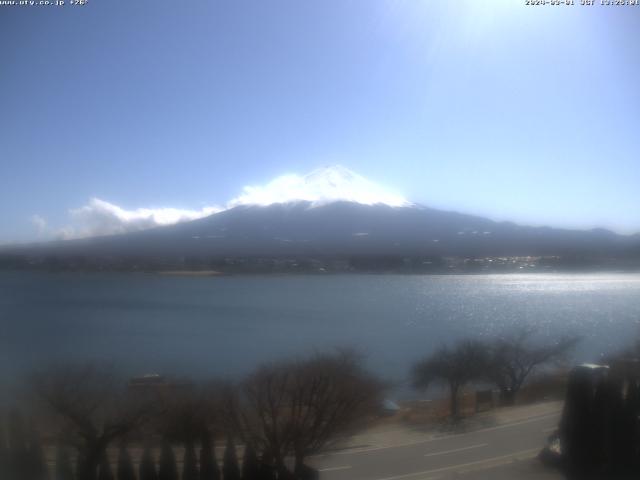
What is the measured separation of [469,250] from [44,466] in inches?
121

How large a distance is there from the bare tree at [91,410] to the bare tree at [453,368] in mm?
1557

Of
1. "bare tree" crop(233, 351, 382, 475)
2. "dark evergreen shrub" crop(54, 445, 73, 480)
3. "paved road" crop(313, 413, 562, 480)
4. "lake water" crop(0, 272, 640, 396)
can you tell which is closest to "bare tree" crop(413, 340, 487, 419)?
"lake water" crop(0, 272, 640, 396)

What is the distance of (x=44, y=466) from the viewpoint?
8.84ft

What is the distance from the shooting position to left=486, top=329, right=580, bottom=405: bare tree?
3.33 meters

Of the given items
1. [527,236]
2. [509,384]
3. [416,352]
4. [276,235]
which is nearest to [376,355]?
[416,352]

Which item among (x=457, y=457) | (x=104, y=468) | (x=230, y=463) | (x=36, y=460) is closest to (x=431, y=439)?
(x=457, y=457)

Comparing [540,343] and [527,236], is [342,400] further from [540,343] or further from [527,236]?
[527,236]

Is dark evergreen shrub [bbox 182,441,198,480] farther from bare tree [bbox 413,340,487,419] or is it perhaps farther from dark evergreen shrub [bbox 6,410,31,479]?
bare tree [bbox 413,340,487,419]

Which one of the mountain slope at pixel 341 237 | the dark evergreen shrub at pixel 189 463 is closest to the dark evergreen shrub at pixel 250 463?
the dark evergreen shrub at pixel 189 463

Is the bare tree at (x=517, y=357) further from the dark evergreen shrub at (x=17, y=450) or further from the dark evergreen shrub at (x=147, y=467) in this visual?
the dark evergreen shrub at (x=17, y=450)

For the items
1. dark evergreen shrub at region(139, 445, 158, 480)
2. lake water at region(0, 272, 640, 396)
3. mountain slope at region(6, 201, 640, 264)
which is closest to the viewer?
dark evergreen shrub at region(139, 445, 158, 480)

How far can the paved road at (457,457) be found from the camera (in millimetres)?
2758

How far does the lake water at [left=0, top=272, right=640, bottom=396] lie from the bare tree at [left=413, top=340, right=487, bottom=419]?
0.23ft

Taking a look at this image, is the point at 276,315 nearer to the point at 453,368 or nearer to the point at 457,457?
the point at 453,368
